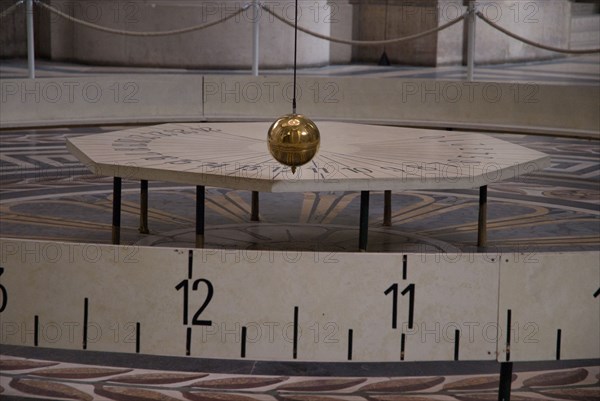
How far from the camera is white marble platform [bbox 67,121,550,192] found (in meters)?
4.42

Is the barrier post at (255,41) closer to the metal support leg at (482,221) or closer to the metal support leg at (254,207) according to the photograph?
the metal support leg at (254,207)

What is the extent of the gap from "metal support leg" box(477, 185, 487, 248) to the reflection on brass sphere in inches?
44.4

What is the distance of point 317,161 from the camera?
482cm

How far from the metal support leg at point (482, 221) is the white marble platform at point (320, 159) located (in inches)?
7.4

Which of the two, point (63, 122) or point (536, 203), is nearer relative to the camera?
point (536, 203)

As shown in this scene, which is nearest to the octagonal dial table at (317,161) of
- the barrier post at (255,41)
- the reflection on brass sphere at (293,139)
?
the reflection on brass sphere at (293,139)

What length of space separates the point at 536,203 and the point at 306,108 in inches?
84.3

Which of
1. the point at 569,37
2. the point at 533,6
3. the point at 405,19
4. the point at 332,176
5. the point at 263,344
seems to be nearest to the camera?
the point at 263,344

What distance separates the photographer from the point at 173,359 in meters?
3.79

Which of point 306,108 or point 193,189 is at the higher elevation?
point 306,108

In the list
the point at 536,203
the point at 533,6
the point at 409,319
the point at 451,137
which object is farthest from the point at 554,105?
the point at 533,6

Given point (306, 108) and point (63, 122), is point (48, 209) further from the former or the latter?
point (306, 108)

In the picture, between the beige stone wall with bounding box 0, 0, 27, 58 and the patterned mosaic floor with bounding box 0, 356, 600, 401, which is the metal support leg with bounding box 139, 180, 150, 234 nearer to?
the patterned mosaic floor with bounding box 0, 356, 600, 401

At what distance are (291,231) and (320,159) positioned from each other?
773 mm
